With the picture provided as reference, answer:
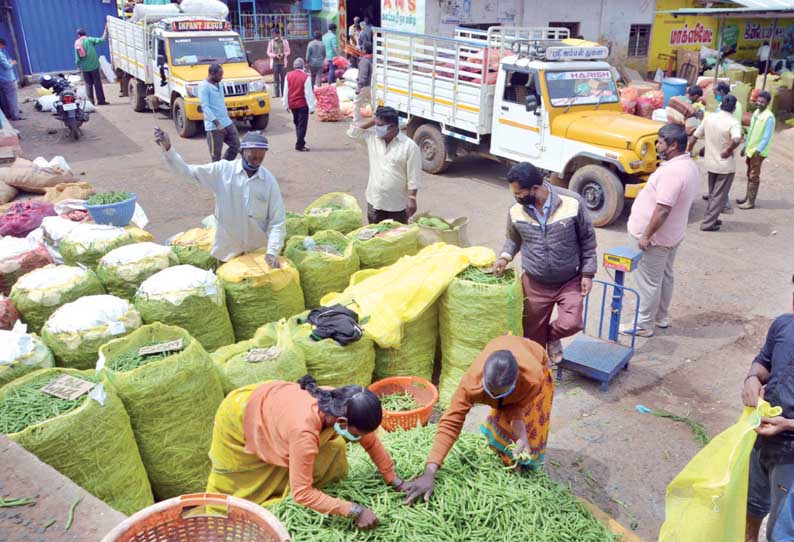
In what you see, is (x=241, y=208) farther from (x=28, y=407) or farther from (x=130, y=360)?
(x=28, y=407)

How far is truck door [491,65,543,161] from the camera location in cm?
923

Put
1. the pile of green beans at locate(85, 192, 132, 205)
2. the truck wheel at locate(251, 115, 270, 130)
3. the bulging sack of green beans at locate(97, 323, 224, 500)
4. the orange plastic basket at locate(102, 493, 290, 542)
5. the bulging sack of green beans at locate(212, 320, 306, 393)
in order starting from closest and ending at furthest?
the orange plastic basket at locate(102, 493, 290, 542) → the bulging sack of green beans at locate(97, 323, 224, 500) → the bulging sack of green beans at locate(212, 320, 306, 393) → the pile of green beans at locate(85, 192, 132, 205) → the truck wheel at locate(251, 115, 270, 130)

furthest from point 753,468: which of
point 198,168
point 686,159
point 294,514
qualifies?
point 198,168

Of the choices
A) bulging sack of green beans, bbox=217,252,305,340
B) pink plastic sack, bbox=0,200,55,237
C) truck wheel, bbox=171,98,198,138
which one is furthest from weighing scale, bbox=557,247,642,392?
truck wheel, bbox=171,98,198,138

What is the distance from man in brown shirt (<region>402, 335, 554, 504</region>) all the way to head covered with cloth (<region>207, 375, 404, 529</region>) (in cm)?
25

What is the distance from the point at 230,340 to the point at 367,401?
2232 mm

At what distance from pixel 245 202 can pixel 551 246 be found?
226cm

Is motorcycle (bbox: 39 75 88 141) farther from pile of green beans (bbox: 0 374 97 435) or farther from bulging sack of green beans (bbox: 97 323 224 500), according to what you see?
pile of green beans (bbox: 0 374 97 435)

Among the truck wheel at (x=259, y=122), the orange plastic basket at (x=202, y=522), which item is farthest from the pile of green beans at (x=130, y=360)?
the truck wheel at (x=259, y=122)

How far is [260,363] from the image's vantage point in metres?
3.95

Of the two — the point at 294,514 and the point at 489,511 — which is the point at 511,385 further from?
the point at 294,514

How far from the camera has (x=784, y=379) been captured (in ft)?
9.95

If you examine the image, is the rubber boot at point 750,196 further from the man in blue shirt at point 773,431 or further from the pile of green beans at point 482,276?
the man in blue shirt at point 773,431

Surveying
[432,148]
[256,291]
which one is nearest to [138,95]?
[432,148]
